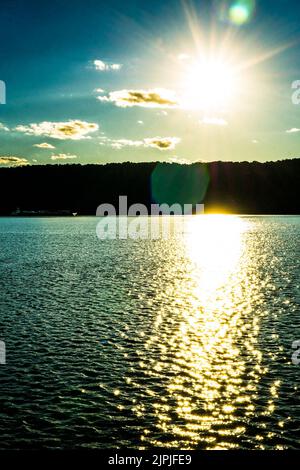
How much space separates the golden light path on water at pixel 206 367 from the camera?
73.4 ft

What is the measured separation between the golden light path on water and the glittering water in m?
0.07

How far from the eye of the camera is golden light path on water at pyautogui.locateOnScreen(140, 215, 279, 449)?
22.4 meters

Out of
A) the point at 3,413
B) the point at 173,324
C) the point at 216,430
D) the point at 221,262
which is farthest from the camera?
the point at 221,262

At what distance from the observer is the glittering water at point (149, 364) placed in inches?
883

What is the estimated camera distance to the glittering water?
22422 mm

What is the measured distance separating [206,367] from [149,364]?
12.1ft

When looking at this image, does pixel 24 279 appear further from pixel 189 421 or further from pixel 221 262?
pixel 189 421

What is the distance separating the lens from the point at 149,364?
1229 inches

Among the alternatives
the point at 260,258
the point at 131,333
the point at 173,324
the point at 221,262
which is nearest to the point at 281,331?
the point at 173,324

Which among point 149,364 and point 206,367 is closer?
point 206,367

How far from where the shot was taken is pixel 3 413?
24328 millimetres

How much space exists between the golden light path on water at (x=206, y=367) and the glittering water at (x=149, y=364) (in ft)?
0.21
